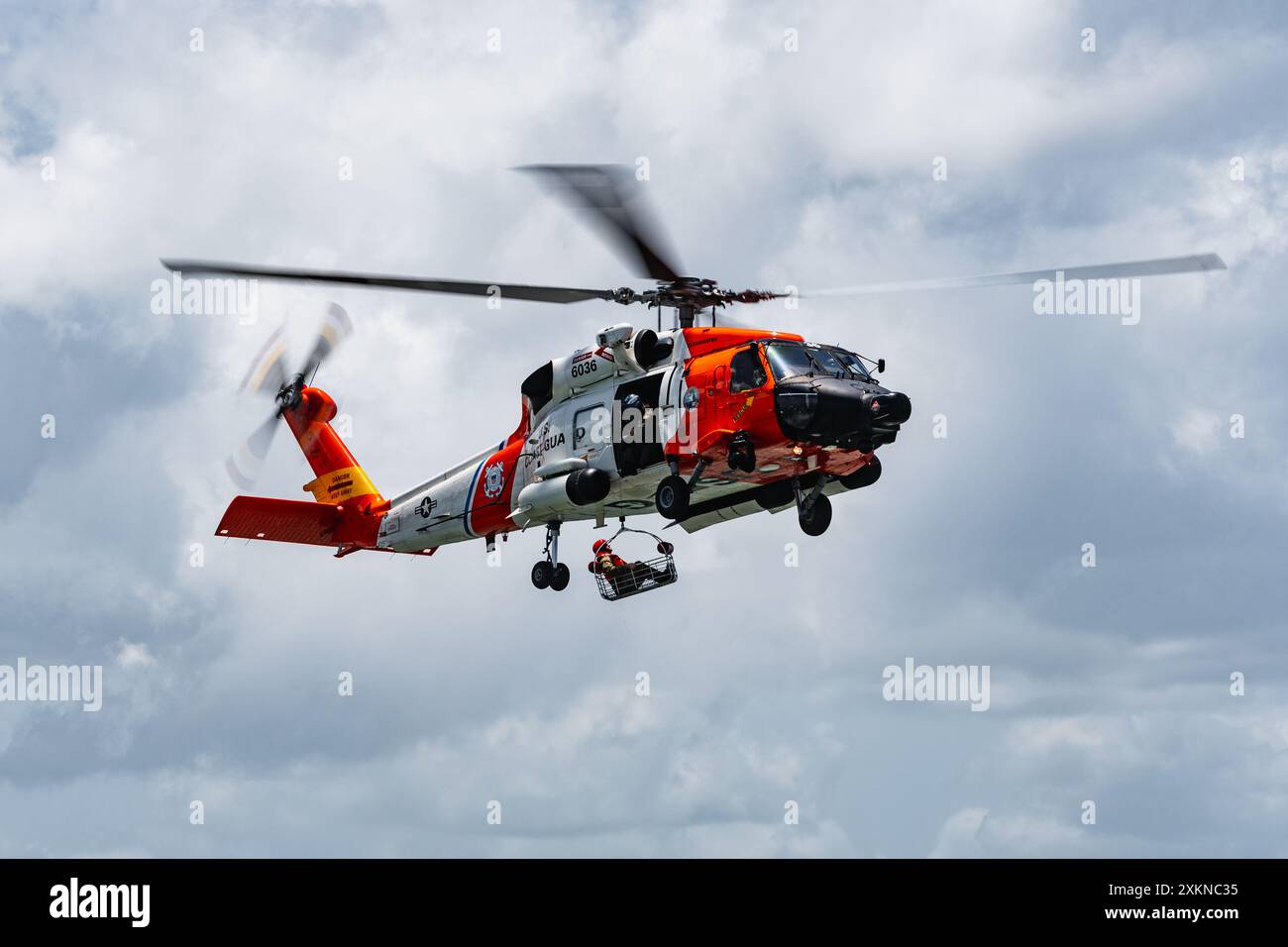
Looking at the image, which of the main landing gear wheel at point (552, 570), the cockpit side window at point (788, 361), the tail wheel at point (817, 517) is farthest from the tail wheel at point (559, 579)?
the cockpit side window at point (788, 361)

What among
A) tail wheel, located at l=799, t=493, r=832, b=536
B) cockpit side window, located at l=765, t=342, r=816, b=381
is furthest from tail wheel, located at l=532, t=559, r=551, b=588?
cockpit side window, located at l=765, t=342, r=816, b=381

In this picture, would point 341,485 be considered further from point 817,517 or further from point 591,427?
point 817,517

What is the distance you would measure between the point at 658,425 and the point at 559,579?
17.2 ft

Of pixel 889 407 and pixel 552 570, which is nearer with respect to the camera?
pixel 889 407

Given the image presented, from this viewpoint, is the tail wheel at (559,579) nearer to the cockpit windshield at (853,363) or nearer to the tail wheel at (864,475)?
the tail wheel at (864,475)

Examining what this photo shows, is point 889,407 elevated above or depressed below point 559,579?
above

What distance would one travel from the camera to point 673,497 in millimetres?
40594

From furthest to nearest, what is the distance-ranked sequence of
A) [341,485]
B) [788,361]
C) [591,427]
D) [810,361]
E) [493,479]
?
[341,485]
[493,479]
[591,427]
[810,361]
[788,361]

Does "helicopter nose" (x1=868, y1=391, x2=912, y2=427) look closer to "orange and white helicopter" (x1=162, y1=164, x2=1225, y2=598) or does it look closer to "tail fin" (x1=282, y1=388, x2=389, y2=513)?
"orange and white helicopter" (x1=162, y1=164, x2=1225, y2=598)

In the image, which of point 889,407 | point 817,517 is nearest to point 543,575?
point 817,517

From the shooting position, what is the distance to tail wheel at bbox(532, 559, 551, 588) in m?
44.2

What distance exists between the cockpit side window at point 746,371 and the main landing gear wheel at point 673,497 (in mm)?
2437

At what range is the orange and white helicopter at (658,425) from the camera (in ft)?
126
